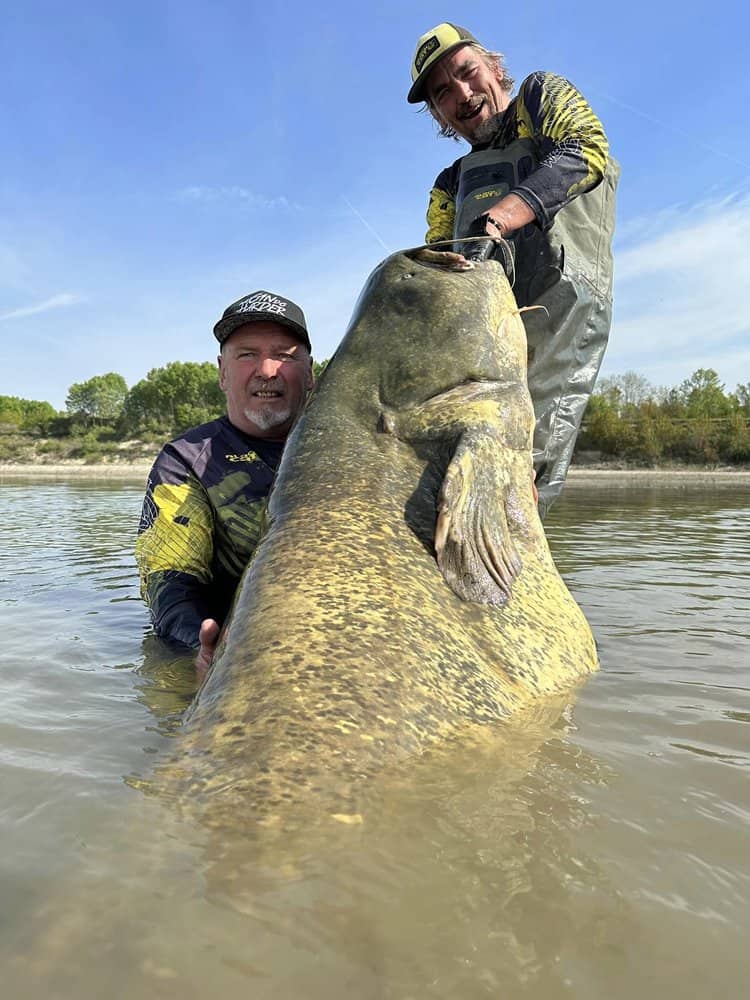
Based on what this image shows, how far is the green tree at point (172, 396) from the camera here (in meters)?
73.8

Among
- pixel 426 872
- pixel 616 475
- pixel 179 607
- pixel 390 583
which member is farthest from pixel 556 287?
pixel 616 475

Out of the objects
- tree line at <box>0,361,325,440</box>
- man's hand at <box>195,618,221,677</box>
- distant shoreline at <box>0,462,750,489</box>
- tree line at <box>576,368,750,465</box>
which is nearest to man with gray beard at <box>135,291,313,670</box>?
man's hand at <box>195,618,221,677</box>

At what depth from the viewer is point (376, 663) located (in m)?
2.23

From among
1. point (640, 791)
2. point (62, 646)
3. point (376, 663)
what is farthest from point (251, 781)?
point (62, 646)

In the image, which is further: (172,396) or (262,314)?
(172,396)

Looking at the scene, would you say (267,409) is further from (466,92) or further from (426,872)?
(426,872)

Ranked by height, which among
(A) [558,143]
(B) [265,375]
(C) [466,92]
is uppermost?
(C) [466,92]

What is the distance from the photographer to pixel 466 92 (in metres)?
4.23

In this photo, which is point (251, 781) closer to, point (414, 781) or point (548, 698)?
point (414, 781)

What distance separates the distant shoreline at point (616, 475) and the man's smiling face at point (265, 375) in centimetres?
2681

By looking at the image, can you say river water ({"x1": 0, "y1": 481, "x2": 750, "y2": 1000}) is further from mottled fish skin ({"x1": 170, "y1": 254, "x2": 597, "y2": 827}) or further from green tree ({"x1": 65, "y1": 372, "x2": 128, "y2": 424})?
green tree ({"x1": 65, "y1": 372, "x2": 128, "y2": 424})

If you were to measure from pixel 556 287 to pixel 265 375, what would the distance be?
5.71ft

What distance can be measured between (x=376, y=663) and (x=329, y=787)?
506 millimetres

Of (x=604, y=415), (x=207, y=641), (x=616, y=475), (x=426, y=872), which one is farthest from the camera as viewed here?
(x=604, y=415)
